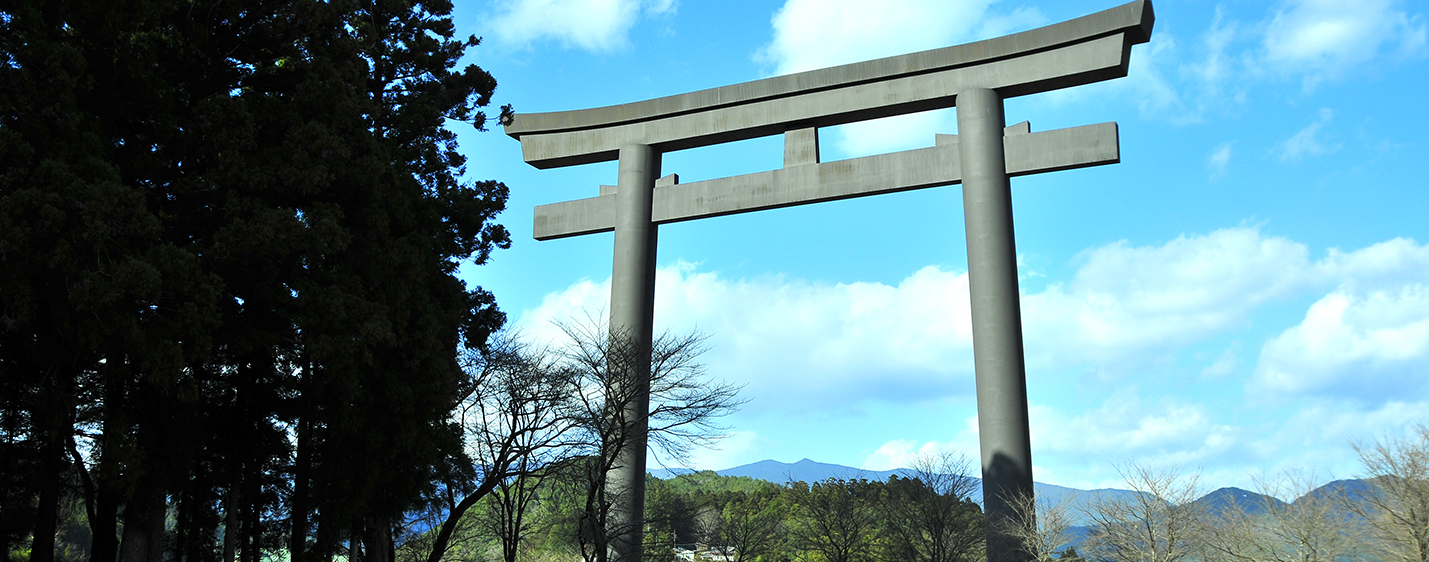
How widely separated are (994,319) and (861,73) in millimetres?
3626

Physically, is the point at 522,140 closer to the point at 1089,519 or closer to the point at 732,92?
the point at 732,92

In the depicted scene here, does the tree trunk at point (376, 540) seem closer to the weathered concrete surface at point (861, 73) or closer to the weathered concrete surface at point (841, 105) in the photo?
the weathered concrete surface at point (841, 105)

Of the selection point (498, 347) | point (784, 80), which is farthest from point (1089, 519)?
point (498, 347)

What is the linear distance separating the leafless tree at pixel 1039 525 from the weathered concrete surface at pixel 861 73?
4910 millimetres

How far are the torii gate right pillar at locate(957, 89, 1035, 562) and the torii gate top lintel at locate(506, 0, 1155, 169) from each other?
431 mm

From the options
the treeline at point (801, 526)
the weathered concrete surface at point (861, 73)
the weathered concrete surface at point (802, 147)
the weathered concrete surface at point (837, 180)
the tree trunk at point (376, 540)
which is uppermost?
the weathered concrete surface at point (861, 73)

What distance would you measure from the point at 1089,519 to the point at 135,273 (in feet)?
38.2

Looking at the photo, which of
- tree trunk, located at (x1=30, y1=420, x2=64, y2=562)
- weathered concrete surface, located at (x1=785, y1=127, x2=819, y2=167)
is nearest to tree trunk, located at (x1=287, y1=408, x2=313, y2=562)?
tree trunk, located at (x1=30, y1=420, x2=64, y2=562)

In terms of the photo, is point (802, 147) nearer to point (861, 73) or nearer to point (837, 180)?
point (837, 180)

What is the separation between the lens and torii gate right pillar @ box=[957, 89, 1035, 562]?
34.3 ft

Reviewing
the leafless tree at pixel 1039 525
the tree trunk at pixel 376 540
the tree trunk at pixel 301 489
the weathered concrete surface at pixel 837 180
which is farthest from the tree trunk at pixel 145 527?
the leafless tree at pixel 1039 525

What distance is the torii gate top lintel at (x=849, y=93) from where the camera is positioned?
441 inches

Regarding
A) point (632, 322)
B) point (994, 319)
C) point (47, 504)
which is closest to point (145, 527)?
point (47, 504)

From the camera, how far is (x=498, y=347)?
47.7 ft
